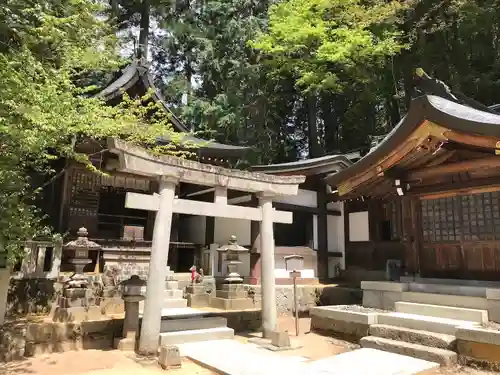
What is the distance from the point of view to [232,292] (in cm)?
1176

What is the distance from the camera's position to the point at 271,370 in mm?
6094

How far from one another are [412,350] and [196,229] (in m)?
11.8

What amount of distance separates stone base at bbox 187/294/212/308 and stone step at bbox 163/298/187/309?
18 centimetres

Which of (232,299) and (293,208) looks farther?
(293,208)

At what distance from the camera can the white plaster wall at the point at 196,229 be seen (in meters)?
16.6

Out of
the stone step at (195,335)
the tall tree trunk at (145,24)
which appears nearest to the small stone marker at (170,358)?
the stone step at (195,335)

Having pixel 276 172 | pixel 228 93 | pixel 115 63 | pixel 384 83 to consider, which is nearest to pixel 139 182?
pixel 276 172

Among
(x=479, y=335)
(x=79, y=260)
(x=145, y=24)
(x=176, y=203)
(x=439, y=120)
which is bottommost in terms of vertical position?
(x=479, y=335)

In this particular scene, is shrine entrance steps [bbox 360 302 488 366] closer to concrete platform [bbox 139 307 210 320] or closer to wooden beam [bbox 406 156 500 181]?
wooden beam [bbox 406 156 500 181]

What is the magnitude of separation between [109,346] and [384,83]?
23.0m

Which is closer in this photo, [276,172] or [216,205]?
[216,205]

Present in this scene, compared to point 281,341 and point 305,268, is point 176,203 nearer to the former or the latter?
point 281,341

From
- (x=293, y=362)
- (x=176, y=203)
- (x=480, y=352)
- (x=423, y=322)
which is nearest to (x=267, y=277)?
(x=293, y=362)

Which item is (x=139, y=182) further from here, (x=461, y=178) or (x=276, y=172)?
(x=461, y=178)
